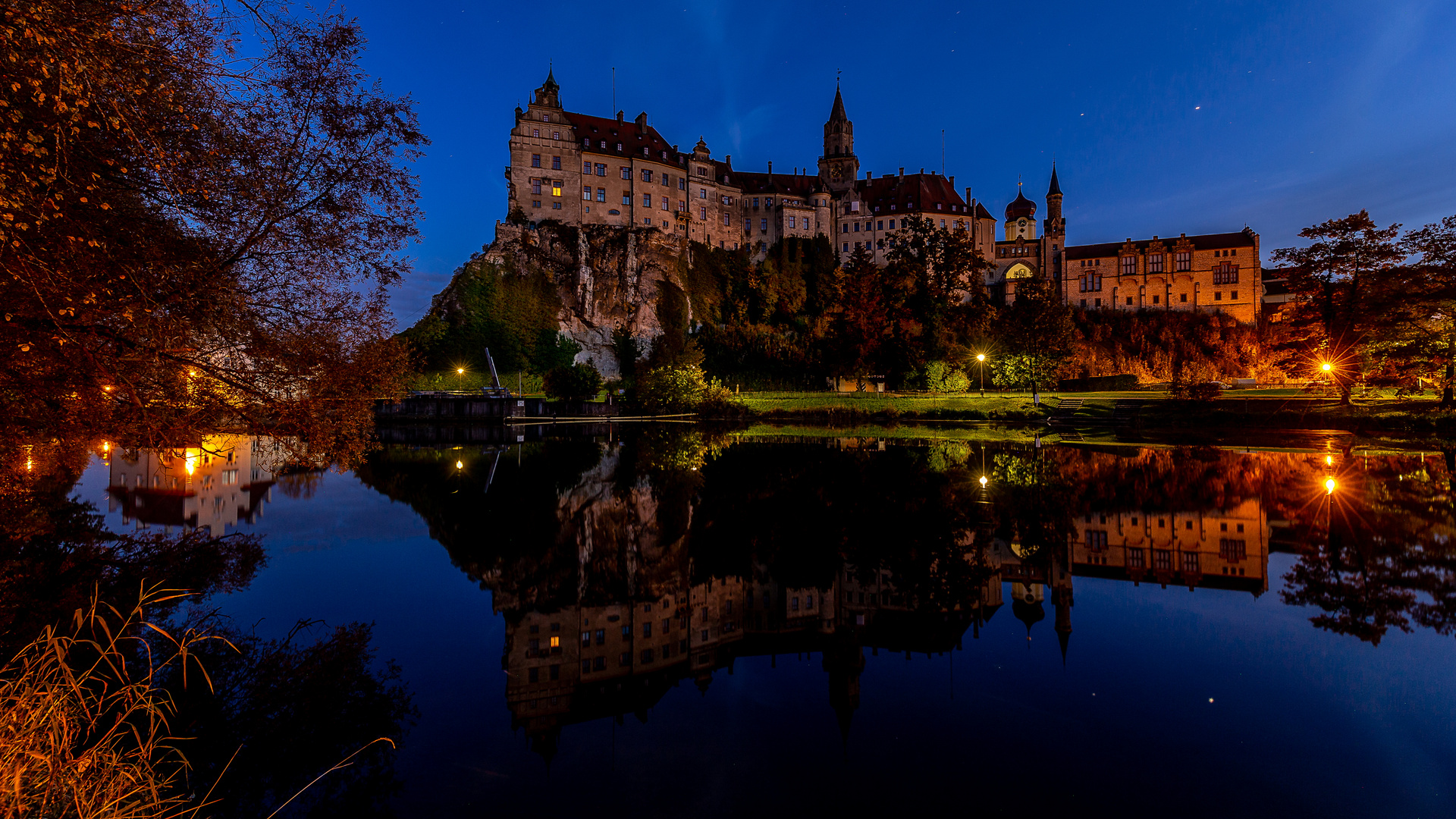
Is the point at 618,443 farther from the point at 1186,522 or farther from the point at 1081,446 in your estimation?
the point at 1186,522

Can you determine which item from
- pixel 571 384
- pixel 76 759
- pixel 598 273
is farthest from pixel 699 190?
pixel 76 759

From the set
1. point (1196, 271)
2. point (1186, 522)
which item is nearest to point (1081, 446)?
point (1186, 522)

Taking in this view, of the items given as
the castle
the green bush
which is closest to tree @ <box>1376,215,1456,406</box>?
the green bush

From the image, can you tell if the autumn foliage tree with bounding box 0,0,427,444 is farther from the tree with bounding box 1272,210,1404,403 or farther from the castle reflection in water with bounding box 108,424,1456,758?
the tree with bounding box 1272,210,1404,403

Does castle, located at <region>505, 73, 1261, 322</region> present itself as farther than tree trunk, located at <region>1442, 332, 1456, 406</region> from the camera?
Yes

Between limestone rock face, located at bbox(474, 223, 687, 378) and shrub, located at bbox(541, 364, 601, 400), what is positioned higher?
limestone rock face, located at bbox(474, 223, 687, 378)

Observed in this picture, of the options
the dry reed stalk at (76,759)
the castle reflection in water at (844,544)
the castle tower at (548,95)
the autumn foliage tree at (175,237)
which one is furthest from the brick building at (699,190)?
the dry reed stalk at (76,759)

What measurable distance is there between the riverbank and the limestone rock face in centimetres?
2491

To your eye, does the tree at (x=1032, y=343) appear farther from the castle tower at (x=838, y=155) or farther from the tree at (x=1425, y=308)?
the castle tower at (x=838, y=155)

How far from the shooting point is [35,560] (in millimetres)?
8242

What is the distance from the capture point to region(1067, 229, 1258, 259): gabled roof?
8219 centimetres

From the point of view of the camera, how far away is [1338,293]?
3322 cm

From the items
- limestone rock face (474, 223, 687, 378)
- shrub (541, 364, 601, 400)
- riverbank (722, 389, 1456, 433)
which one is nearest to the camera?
riverbank (722, 389, 1456, 433)

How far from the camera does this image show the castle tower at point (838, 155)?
88.2 metres
